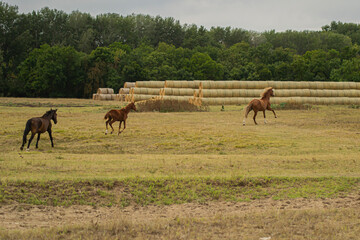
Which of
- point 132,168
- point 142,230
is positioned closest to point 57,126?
point 132,168

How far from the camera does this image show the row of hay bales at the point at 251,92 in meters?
37.2

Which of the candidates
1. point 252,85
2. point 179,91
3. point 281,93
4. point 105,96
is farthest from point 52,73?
point 281,93

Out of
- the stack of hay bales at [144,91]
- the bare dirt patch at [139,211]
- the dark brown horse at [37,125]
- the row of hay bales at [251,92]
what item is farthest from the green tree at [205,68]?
the bare dirt patch at [139,211]

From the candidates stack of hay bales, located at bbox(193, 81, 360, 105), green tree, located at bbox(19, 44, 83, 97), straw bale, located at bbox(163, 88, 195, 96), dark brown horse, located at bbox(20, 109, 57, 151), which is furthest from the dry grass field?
green tree, located at bbox(19, 44, 83, 97)

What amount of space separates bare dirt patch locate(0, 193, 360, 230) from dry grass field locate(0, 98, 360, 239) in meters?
0.02

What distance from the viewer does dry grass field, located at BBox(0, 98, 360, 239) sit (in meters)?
6.92

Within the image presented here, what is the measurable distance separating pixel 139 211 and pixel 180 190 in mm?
1265

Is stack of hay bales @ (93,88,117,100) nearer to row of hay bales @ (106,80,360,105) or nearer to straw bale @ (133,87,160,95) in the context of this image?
straw bale @ (133,87,160,95)

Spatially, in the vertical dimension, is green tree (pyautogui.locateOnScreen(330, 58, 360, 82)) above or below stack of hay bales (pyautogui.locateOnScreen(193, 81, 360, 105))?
above

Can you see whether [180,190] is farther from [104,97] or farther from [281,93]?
[104,97]

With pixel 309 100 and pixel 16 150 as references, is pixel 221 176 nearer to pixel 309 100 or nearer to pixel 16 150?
pixel 16 150

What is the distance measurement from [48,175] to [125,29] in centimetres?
8253

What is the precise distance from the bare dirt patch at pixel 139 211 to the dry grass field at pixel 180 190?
0.06 ft

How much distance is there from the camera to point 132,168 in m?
11.3
